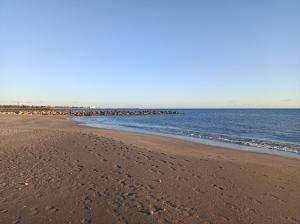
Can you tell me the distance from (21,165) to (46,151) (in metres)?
3.09

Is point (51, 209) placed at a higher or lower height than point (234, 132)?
higher

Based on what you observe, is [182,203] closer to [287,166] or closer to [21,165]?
[21,165]

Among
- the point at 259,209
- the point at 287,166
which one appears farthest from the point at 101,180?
the point at 287,166

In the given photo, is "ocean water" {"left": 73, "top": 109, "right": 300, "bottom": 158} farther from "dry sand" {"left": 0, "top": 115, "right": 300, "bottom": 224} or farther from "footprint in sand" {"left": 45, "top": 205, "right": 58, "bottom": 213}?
"footprint in sand" {"left": 45, "top": 205, "right": 58, "bottom": 213}

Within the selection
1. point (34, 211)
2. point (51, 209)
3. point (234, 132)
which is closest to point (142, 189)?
point (51, 209)

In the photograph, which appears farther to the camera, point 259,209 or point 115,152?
point 115,152

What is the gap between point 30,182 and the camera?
27.9ft

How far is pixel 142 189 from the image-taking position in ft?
26.9

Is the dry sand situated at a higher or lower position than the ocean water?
higher

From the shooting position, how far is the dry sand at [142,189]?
6406mm

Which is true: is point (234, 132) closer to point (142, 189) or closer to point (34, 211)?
point (142, 189)

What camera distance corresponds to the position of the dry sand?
6.41 m

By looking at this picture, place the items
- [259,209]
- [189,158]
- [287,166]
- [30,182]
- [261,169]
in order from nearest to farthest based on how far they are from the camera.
→ 1. [259,209]
2. [30,182]
3. [261,169]
4. [287,166]
5. [189,158]

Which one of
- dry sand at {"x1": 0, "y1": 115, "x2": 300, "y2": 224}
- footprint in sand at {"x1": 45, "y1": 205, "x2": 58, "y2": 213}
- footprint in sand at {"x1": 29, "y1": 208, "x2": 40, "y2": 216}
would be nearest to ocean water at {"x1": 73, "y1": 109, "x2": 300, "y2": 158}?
dry sand at {"x1": 0, "y1": 115, "x2": 300, "y2": 224}
